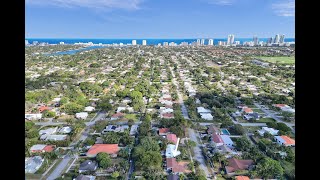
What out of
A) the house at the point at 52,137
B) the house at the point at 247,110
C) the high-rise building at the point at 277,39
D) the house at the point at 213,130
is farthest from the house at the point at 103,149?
the high-rise building at the point at 277,39

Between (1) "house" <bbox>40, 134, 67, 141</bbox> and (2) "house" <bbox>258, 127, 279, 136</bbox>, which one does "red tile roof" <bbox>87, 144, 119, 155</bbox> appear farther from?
(2) "house" <bbox>258, 127, 279, 136</bbox>

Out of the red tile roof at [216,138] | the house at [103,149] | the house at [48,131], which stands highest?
the red tile roof at [216,138]

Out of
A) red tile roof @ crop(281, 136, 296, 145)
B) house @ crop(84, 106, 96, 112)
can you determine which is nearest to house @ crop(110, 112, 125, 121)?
house @ crop(84, 106, 96, 112)

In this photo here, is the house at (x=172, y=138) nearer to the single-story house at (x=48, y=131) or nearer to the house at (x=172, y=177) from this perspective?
the house at (x=172, y=177)
